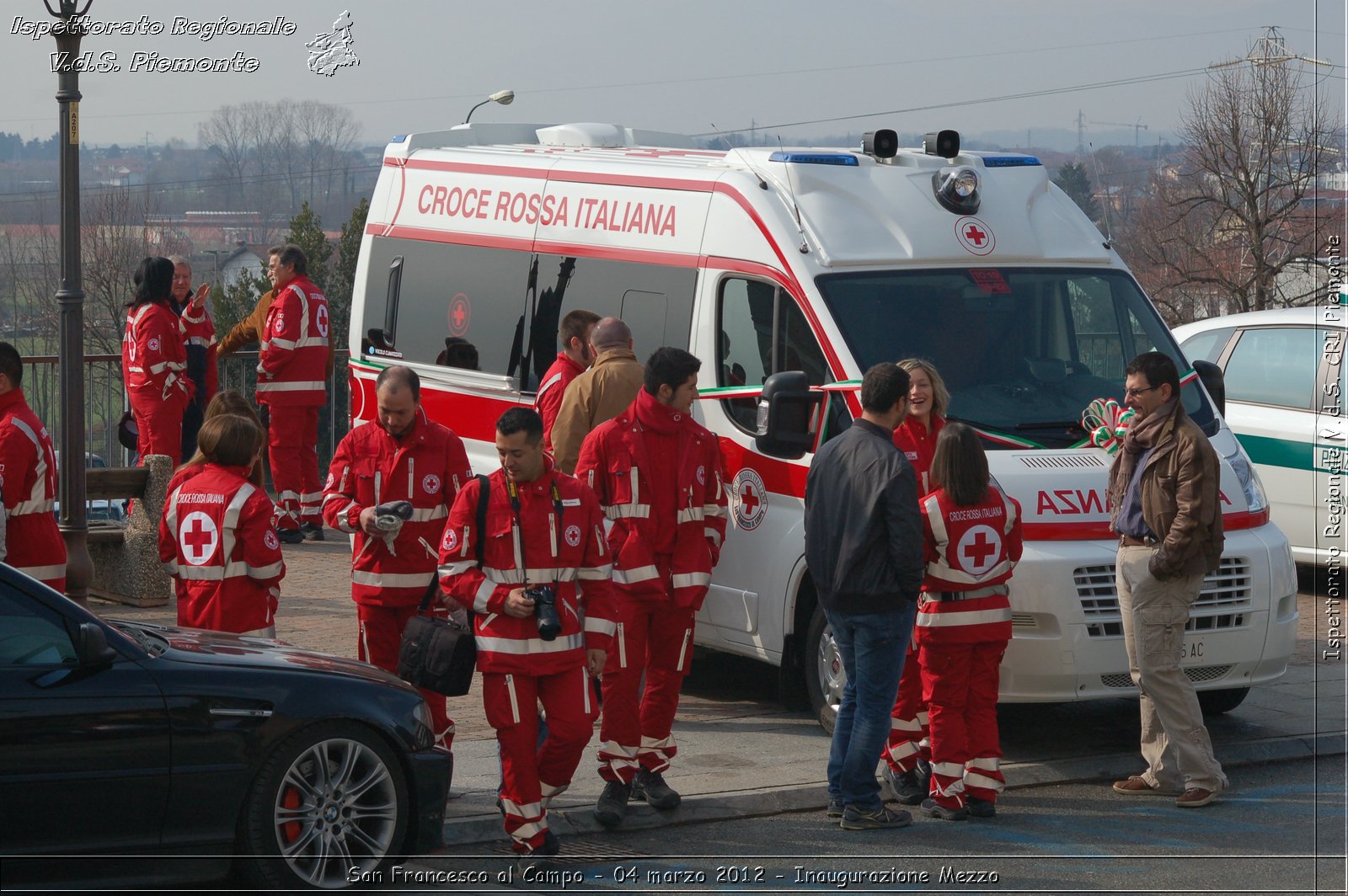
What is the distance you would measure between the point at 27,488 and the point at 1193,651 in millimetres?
5616

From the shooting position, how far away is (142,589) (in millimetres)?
11516

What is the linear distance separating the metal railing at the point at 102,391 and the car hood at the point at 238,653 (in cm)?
723

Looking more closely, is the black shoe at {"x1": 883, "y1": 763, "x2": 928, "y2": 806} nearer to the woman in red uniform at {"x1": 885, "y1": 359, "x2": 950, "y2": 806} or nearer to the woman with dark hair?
the woman in red uniform at {"x1": 885, "y1": 359, "x2": 950, "y2": 806}

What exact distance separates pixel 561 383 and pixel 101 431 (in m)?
7.29

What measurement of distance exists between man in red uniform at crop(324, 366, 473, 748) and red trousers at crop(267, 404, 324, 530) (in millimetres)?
6221

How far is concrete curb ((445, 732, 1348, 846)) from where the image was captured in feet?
22.5

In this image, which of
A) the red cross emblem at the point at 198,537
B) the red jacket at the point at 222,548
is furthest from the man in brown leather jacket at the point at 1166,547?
the red cross emblem at the point at 198,537

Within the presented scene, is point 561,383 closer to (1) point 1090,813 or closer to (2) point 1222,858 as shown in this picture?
(1) point 1090,813

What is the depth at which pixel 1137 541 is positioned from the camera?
7469mm

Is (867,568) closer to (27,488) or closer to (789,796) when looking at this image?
(789,796)

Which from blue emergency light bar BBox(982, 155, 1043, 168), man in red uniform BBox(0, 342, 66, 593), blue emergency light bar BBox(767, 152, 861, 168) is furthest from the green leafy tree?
man in red uniform BBox(0, 342, 66, 593)

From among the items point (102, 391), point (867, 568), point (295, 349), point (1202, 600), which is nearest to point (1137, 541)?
point (1202, 600)

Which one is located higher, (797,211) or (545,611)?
(797,211)

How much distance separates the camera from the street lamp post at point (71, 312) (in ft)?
26.3
